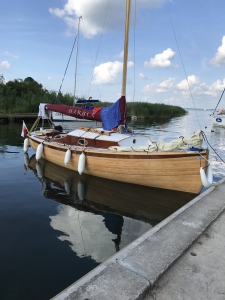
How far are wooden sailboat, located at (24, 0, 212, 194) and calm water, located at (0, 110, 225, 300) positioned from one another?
37cm

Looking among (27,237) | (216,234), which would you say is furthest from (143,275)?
(27,237)

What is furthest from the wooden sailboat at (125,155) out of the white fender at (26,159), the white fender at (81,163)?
the white fender at (26,159)

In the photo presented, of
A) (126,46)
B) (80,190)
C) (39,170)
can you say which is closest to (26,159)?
(39,170)

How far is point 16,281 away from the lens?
11.6 feet

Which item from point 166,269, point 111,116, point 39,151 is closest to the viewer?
point 166,269

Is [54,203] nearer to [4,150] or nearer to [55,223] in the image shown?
[55,223]

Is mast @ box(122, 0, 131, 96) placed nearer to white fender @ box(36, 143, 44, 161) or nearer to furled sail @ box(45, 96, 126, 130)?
furled sail @ box(45, 96, 126, 130)

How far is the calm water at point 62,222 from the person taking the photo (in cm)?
368

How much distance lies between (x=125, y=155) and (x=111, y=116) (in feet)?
7.20

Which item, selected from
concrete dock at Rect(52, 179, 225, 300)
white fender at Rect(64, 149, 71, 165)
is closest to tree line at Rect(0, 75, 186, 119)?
white fender at Rect(64, 149, 71, 165)

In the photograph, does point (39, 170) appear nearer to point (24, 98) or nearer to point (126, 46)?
point (126, 46)

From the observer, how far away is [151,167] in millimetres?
7117

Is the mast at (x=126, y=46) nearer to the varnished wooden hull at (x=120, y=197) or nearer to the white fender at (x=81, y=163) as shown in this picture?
the white fender at (x=81, y=163)

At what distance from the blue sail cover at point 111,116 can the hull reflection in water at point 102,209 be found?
1.97 meters
